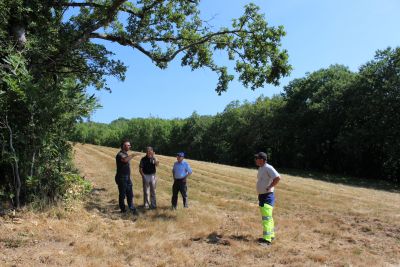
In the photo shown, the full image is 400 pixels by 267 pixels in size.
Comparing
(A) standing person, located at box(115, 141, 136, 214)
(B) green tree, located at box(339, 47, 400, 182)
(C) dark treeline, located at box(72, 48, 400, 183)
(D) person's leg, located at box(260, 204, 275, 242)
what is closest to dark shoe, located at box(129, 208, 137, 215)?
(A) standing person, located at box(115, 141, 136, 214)

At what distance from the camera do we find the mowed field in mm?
8148

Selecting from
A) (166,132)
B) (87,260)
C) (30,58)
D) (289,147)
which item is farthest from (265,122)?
(87,260)

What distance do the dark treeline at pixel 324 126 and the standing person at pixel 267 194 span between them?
17.7 feet

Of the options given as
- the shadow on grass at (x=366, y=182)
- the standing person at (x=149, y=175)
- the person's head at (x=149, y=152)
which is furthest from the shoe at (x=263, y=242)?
the shadow on grass at (x=366, y=182)

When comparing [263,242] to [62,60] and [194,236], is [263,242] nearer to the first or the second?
[194,236]

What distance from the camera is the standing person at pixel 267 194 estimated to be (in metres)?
9.66

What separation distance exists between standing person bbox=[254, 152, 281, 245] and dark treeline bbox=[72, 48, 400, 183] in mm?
5408

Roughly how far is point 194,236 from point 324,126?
123 ft

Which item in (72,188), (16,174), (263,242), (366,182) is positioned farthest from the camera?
(366,182)

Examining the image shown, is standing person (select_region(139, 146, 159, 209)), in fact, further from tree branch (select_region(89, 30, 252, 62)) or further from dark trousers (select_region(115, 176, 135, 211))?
tree branch (select_region(89, 30, 252, 62))

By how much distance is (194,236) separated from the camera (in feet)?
32.8

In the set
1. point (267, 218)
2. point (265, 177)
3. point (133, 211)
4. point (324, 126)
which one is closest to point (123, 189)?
point (133, 211)

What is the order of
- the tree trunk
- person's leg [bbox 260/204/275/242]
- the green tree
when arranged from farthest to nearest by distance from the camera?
1. the green tree
2. the tree trunk
3. person's leg [bbox 260/204/275/242]

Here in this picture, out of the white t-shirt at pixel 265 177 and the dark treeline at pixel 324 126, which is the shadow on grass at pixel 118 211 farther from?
the white t-shirt at pixel 265 177
